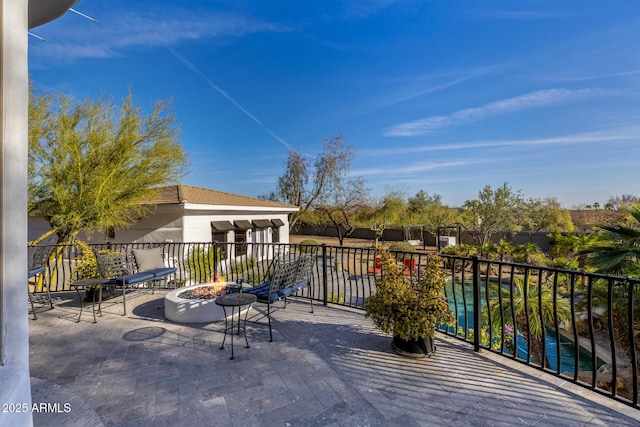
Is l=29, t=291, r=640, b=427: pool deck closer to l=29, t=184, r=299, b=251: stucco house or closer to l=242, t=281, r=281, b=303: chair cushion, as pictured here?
l=242, t=281, r=281, b=303: chair cushion

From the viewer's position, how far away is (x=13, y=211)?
159 centimetres

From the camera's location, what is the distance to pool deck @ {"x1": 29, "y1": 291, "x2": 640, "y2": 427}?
2113mm

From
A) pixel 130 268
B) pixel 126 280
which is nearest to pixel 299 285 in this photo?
pixel 126 280

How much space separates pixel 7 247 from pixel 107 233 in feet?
38.5

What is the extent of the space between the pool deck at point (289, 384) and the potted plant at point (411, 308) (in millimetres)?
172

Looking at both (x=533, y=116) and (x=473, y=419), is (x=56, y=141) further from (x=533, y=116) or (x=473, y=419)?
(x=533, y=116)

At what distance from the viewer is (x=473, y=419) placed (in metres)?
2.07

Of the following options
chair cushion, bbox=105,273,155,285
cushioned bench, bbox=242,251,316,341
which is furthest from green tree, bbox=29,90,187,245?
cushioned bench, bbox=242,251,316,341

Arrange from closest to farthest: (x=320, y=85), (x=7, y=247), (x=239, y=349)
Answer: (x=7, y=247)
(x=239, y=349)
(x=320, y=85)

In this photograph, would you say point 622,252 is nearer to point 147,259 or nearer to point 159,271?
point 159,271

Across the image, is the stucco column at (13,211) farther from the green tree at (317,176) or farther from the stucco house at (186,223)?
the green tree at (317,176)

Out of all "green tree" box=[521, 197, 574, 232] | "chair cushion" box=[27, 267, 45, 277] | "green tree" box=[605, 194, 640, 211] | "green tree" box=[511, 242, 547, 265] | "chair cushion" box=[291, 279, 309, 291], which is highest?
"green tree" box=[605, 194, 640, 211]

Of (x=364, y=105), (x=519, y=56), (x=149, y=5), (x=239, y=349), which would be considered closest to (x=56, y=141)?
(x=149, y=5)

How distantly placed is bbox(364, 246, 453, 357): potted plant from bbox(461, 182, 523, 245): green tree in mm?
15600
